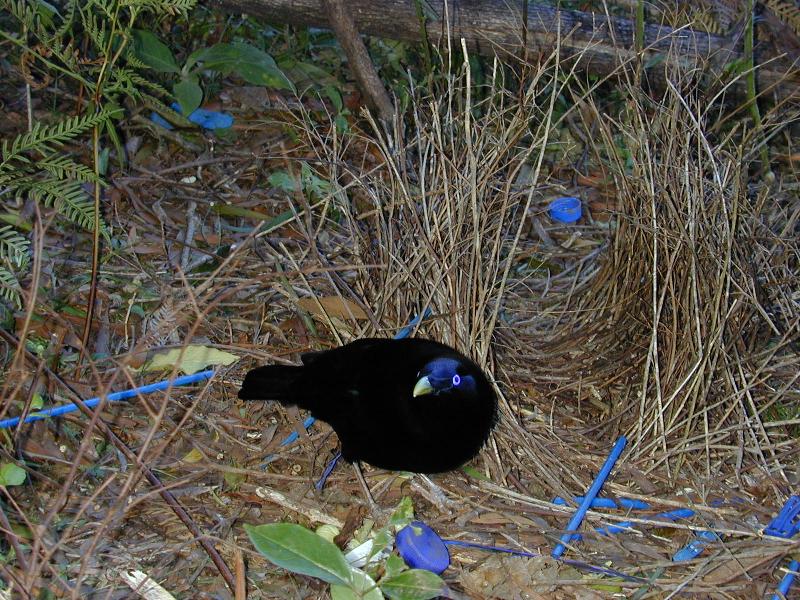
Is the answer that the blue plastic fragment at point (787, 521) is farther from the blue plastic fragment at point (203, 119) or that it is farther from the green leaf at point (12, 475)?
the blue plastic fragment at point (203, 119)

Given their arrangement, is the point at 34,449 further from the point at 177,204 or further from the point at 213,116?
the point at 213,116

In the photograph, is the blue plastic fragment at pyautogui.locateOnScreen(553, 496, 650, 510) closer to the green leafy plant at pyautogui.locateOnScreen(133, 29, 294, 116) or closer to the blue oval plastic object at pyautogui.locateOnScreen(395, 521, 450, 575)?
the blue oval plastic object at pyautogui.locateOnScreen(395, 521, 450, 575)

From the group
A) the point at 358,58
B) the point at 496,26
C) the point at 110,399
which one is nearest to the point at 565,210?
the point at 496,26

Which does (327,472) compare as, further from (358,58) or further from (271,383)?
(358,58)

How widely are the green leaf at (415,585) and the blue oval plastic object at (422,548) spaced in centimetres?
17

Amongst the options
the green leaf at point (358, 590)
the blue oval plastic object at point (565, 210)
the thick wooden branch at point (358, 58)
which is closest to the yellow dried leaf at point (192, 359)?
the green leaf at point (358, 590)

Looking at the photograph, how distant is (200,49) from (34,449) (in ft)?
6.41

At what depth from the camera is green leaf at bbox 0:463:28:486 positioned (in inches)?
94.0

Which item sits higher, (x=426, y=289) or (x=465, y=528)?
(x=426, y=289)

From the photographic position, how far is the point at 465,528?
244cm

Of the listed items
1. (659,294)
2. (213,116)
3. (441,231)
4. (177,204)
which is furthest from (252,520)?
(213,116)

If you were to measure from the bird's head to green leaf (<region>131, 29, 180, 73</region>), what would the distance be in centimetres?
198

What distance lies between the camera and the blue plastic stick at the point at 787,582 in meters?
2.22

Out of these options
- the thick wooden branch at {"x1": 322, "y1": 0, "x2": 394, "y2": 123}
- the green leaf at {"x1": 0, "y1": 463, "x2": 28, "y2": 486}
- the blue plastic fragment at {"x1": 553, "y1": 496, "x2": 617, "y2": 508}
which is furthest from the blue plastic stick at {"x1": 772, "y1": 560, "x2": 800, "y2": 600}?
the thick wooden branch at {"x1": 322, "y1": 0, "x2": 394, "y2": 123}
